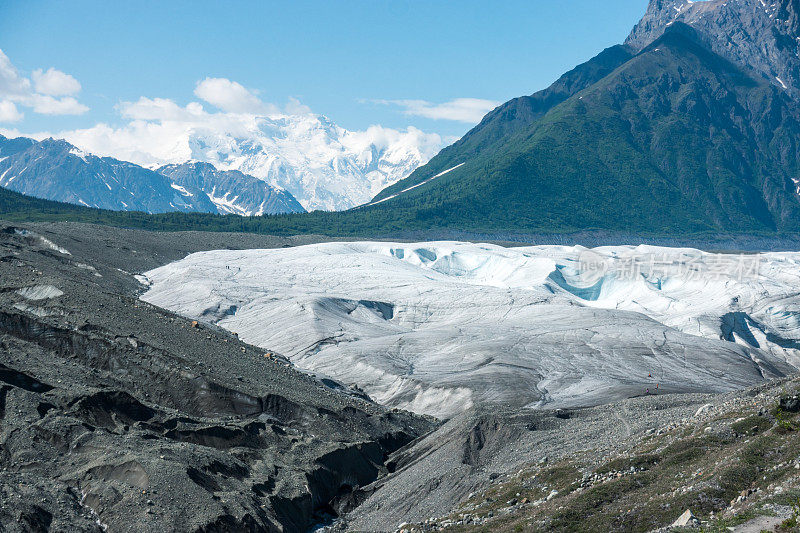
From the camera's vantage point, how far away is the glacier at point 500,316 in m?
62.8

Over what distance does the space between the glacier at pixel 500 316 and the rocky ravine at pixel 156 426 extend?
12.0 metres

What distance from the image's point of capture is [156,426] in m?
37.6

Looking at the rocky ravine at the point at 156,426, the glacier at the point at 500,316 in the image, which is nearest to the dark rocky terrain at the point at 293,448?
the rocky ravine at the point at 156,426

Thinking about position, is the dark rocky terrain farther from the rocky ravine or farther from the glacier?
the glacier

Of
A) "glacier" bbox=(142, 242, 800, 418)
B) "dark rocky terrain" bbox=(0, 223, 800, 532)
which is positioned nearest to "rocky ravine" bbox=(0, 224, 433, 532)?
"dark rocky terrain" bbox=(0, 223, 800, 532)

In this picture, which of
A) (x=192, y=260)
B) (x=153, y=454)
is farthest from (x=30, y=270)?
(x=192, y=260)

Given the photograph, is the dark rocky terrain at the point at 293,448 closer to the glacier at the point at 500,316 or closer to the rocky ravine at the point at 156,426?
the rocky ravine at the point at 156,426

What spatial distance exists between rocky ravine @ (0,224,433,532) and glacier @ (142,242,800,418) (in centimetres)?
1199

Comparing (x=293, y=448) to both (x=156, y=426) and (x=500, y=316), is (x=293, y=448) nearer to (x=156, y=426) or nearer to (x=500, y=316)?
(x=156, y=426)

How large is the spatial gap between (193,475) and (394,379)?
102 feet

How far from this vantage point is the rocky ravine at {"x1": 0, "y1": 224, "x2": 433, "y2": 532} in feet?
98.9

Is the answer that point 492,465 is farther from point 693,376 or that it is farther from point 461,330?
point 461,330

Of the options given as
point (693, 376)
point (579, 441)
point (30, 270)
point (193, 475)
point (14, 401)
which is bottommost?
point (693, 376)

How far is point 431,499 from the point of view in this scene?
3406 cm
